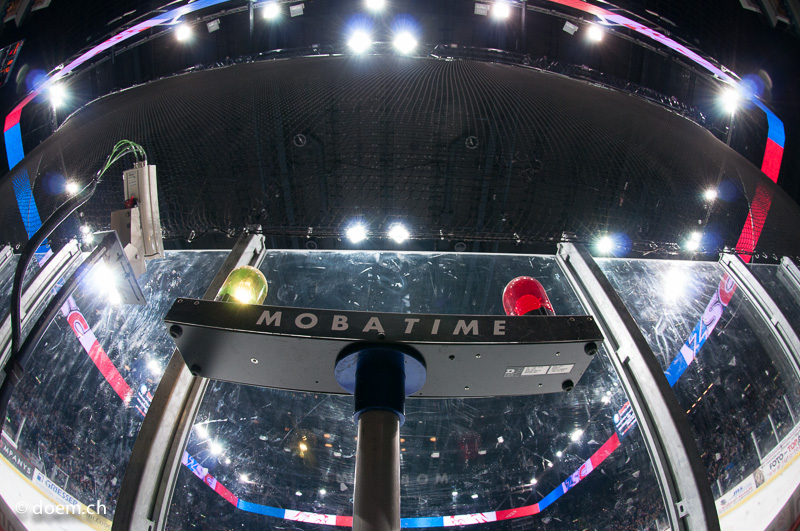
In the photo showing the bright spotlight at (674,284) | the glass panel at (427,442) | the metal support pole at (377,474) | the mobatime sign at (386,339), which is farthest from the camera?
the bright spotlight at (674,284)

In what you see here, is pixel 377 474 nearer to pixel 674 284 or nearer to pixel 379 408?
pixel 379 408

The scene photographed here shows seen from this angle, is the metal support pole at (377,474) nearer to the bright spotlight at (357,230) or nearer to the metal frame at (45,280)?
the bright spotlight at (357,230)

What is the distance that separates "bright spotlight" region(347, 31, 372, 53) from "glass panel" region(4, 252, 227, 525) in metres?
1.35

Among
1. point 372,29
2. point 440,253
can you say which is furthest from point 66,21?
point 440,253

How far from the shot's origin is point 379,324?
32.4 inches

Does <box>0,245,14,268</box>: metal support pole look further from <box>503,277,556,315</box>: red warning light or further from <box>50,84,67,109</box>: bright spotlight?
<box>503,277,556,315</box>: red warning light

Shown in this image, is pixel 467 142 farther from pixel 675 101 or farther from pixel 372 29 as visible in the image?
pixel 675 101

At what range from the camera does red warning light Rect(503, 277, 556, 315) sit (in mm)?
1068

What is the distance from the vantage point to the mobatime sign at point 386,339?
0.81 meters

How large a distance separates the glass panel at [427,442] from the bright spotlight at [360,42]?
3.33 feet

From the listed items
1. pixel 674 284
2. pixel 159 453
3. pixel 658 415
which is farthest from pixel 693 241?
pixel 159 453

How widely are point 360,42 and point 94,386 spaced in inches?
80.4

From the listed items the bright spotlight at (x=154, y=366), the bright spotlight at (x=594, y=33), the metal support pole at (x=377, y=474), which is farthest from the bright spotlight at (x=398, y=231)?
the bright spotlight at (x=594, y=33)

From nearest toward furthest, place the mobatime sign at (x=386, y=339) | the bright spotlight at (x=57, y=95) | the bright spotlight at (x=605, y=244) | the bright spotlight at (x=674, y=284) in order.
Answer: the mobatime sign at (x=386, y=339)
the bright spotlight at (x=605, y=244)
the bright spotlight at (x=57, y=95)
the bright spotlight at (x=674, y=284)
